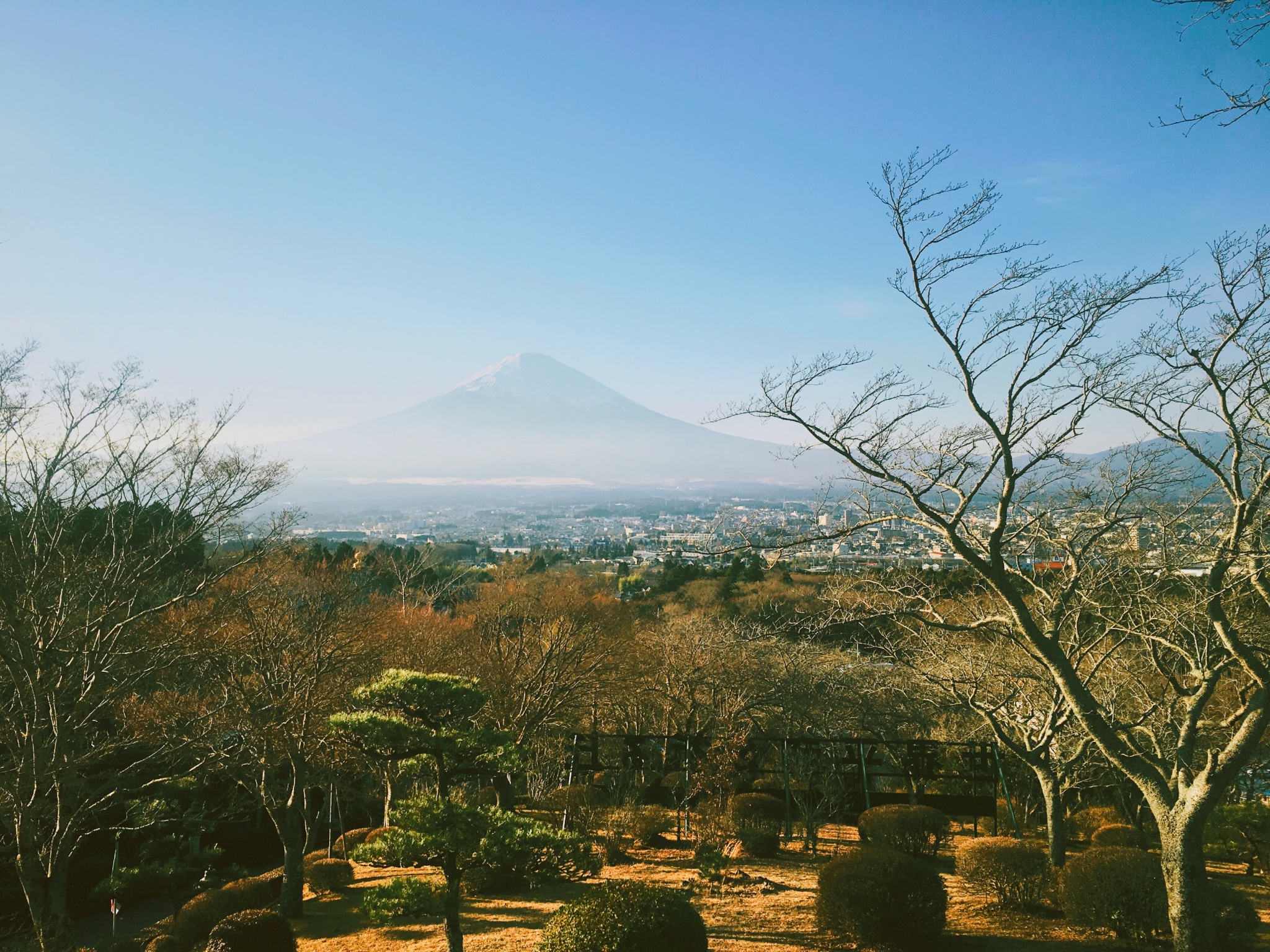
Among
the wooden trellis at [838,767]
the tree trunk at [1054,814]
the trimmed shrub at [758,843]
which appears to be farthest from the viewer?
the wooden trellis at [838,767]

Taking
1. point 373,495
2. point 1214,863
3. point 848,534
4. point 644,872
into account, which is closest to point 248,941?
point 644,872

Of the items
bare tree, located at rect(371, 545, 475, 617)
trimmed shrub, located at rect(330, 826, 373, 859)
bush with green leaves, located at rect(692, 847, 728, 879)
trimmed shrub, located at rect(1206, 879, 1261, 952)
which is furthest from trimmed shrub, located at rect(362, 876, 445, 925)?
bare tree, located at rect(371, 545, 475, 617)

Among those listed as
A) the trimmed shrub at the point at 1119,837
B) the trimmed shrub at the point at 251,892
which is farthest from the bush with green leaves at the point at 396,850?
the trimmed shrub at the point at 1119,837

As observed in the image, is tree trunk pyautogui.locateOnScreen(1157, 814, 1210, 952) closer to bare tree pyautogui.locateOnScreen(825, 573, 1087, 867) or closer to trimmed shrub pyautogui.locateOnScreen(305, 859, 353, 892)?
bare tree pyautogui.locateOnScreen(825, 573, 1087, 867)

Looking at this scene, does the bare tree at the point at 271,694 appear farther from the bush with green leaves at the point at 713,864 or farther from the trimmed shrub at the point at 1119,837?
the trimmed shrub at the point at 1119,837

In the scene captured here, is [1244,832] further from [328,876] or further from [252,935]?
[328,876]
